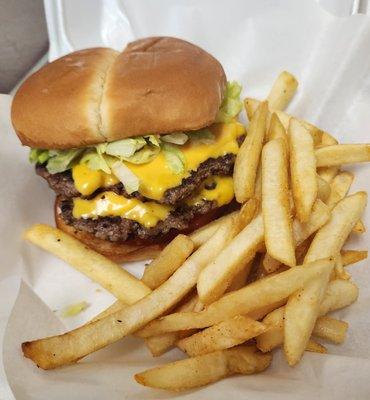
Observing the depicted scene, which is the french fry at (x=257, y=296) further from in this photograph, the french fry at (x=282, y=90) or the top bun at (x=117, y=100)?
the french fry at (x=282, y=90)

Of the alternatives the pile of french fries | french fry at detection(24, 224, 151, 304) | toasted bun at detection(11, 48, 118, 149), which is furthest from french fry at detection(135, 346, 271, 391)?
toasted bun at detection(11, 48, 118, 149)

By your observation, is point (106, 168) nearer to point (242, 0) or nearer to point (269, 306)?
point (269, 306)

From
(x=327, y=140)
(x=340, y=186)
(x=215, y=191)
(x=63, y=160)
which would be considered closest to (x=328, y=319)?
(x=340, y=186)

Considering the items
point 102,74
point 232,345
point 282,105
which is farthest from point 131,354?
point 282,105

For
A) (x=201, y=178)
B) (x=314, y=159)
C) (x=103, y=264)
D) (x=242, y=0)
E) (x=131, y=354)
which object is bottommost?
(x=131, y=354)

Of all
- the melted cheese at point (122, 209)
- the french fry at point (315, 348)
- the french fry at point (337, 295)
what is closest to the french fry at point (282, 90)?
the melted cheese at point (122, 209)

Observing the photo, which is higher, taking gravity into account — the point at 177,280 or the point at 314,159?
the point at 314,159

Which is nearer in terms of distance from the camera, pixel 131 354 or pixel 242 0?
pixel 131 354

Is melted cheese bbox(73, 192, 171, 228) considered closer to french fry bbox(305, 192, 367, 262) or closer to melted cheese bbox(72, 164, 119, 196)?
melted cheese bbox(72, 164, 119, 196)
